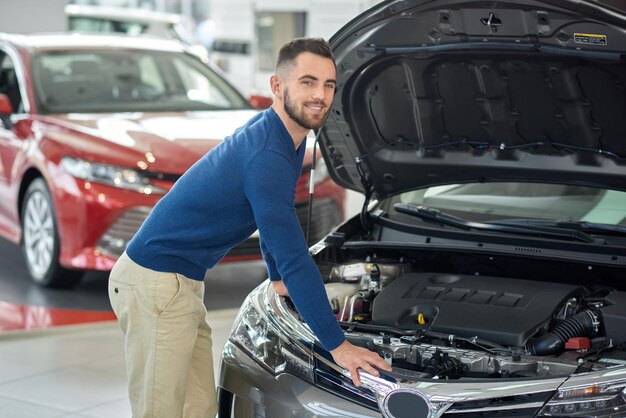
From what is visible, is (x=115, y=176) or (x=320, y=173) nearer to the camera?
(x=115, y=176)

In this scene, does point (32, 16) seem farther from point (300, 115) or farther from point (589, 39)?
point (589, 39)

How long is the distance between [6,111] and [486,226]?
4090mm

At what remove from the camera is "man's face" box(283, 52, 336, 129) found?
3.12 m

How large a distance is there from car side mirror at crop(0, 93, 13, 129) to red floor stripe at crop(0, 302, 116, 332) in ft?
4.14

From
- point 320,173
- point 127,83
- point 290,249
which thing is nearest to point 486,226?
point 290,249

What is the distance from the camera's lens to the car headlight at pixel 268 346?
3.22m

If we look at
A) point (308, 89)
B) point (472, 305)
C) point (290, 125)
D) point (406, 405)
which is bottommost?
point (406, 405)

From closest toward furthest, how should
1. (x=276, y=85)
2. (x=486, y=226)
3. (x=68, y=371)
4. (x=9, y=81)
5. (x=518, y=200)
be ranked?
(x=276, y=85) → (x=486, y=226) → (x=518, y=200) → (x=68, y=371) → (x=9, y=81)

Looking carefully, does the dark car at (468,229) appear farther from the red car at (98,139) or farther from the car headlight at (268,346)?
the red car at (98,139)

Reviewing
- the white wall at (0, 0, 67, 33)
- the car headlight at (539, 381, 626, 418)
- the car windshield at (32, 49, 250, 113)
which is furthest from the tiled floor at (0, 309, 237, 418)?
the white wall at (0, 0, 67, 33)

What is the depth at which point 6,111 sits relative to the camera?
7.12 meters

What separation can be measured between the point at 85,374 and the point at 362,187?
193cm

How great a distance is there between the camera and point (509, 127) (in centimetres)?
387

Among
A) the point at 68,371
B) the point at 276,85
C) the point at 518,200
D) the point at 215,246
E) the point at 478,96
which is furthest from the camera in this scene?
the point at 68,371
